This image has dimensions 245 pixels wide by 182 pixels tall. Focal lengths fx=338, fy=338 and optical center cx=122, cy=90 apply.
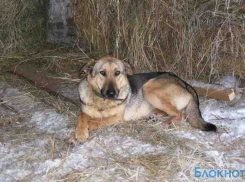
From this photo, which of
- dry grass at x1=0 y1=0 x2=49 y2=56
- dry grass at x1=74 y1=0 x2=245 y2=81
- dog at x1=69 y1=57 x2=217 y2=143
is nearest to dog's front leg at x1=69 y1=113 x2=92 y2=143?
dog at x1=69 y1=57 x2=217 y2=143

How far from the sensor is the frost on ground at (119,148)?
3.45 meters

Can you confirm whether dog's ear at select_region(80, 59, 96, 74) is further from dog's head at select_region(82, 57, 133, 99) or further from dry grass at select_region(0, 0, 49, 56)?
dry grass at select_region(0, 0, 49, 56)

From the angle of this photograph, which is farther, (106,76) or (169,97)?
(169,97)

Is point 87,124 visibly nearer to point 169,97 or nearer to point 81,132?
→ point 81,132

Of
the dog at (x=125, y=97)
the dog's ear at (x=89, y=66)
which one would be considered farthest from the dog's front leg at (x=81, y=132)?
the dog's ear at (x=89, y=66)

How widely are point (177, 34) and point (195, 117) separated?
5.41ft

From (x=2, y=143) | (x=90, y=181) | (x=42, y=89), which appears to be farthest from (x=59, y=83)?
(x=90, y=181)

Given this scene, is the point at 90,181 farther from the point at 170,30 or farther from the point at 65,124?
the point at 170,30

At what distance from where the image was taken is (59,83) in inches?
236

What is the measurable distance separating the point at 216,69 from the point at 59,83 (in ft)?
8.83

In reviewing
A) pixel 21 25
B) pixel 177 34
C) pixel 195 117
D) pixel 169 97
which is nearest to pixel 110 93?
pixel 169 97

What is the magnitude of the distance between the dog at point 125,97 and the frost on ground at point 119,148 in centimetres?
14

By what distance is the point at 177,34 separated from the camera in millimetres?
5504

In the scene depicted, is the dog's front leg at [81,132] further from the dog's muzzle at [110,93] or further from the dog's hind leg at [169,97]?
the dog's hind leg at [169,97]
